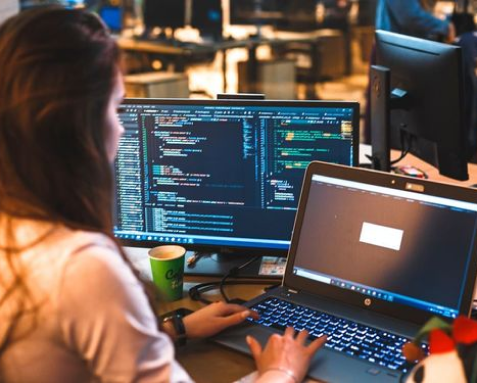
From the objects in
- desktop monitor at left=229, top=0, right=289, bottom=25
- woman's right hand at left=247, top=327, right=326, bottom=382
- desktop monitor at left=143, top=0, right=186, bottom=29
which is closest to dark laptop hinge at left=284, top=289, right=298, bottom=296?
woman's right hand at left=247, top=327, right=326, bottom=382

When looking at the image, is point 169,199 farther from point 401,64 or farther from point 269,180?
point 401,64

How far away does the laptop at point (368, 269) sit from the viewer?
4.19 feet

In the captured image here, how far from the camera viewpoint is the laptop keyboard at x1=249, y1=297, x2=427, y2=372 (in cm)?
124

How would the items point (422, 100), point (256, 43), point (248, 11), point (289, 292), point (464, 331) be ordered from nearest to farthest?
point (464, 331) → point (289, 292) → point (422, 100) → point (256, 43) → point (248, 11)

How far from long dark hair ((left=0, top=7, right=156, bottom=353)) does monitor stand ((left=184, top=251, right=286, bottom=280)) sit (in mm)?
742

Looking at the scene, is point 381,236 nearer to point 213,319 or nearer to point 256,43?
point 213,319

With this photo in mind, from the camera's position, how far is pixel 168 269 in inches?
59.5

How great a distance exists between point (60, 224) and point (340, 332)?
649mm

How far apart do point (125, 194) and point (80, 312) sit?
81 centimetres

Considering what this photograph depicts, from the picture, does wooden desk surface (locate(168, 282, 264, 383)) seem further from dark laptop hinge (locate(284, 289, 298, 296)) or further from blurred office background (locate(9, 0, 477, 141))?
blurred office background (locate(9, 0, 477, 141))

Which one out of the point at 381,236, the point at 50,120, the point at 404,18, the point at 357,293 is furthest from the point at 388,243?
the point at 404,18

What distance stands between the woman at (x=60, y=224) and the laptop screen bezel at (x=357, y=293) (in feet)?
1.85

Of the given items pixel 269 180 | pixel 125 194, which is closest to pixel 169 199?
pixel 125 194

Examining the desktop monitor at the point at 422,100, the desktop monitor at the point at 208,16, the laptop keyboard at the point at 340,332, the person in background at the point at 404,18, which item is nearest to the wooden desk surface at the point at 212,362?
the laptop keyboard at the point at 340,332
